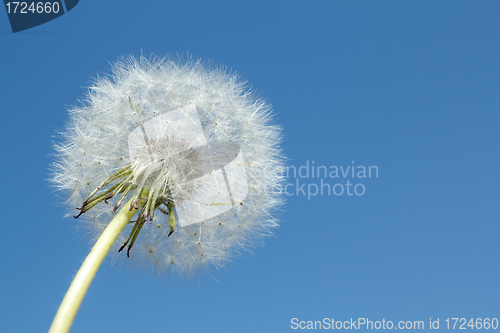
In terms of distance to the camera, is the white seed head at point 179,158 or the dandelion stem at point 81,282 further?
the white seed head at point 179,158

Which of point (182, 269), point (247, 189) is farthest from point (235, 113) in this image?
point (182, 269)

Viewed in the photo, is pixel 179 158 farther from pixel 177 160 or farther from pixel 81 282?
pixel 81 282

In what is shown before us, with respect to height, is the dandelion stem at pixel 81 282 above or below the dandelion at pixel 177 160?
below

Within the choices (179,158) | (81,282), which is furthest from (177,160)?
(81,282)

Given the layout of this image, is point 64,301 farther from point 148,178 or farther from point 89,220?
point 89,220
